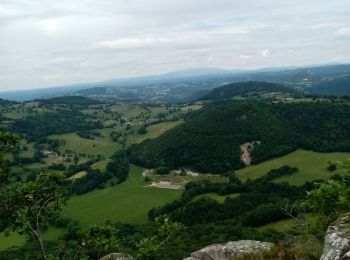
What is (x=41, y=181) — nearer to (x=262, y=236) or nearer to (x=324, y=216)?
(x=324, y=216)

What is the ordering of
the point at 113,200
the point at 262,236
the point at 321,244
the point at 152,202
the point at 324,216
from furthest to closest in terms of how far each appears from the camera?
the point at 113,200 < the point at 152,202 < the point at 262,236 < the point at 324,216 < the point at 321,244

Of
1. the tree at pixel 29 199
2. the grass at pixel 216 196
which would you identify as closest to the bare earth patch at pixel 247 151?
the grass at pixel 216 196

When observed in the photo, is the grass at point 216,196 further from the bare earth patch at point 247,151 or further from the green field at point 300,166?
the bare earth patch at point 247,151

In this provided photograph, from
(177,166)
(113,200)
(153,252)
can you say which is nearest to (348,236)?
(153,252)

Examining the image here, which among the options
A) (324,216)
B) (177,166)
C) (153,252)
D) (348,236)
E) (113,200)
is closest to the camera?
(348,236)

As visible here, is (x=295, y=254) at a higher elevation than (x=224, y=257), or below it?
higher

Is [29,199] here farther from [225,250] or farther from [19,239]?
[19,239]

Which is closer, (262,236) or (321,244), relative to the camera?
(321,244)

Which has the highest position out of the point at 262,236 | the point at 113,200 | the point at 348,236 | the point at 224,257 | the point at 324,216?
the point at 348,236

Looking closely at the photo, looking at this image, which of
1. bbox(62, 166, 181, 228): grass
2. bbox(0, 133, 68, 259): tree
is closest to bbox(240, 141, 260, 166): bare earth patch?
bbox(62, 166, 181, 228): grass
